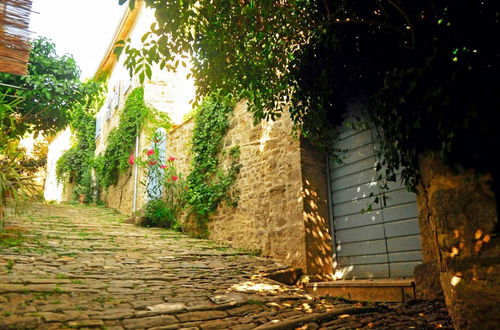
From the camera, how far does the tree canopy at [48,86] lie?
1030 centimetres

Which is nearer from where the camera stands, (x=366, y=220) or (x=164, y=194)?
(x=366, y=220)

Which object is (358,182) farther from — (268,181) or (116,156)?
(116,156)

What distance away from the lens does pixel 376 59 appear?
450cm

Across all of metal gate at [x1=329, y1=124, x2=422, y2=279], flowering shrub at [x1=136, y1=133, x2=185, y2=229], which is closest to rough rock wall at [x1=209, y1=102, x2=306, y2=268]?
metal gate at [x1=329, y1=124, x2=422, y2=279]

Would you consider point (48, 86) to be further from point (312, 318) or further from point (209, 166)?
point (312, 318)

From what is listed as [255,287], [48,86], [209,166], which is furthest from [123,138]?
[255,287]

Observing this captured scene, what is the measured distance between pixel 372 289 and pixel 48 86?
1021 centimetres

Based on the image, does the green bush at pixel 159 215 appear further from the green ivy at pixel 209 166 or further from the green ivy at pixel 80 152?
the green ivy at pixel 80 152

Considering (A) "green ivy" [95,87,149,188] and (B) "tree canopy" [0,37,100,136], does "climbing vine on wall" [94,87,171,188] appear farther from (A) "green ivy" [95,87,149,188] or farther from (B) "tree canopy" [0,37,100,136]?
(B) "tree canopy" [0,37,100,136]

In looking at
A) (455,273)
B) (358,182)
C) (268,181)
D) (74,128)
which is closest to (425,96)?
(455,273)

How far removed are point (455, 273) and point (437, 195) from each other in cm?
64

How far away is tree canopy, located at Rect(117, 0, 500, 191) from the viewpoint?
2.83 metres

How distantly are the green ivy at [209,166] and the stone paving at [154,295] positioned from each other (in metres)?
1.73

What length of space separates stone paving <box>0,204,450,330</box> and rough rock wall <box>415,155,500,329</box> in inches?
25.3
